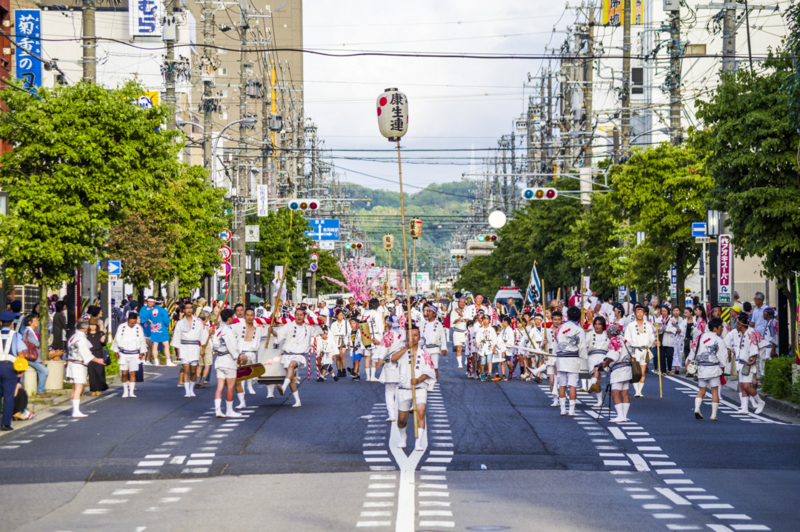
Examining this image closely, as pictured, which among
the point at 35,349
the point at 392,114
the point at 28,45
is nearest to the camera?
the point at 392,114

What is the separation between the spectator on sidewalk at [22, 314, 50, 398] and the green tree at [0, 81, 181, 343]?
13.4ft

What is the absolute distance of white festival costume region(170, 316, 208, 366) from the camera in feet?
69.8

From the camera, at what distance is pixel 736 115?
2134 cm

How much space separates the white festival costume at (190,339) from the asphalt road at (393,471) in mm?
2222

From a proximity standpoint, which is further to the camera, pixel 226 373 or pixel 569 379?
pixel 569 379

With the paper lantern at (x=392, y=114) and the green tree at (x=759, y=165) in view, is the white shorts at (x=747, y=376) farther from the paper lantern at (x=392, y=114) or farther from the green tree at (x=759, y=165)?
the paper lantern at (x=392, y=114)

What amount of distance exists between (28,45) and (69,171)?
2396cm

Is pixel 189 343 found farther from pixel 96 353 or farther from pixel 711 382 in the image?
pixel 711 382

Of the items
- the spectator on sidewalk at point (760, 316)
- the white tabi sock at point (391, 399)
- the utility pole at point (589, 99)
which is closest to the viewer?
the white tabi sock at point (391, 399)

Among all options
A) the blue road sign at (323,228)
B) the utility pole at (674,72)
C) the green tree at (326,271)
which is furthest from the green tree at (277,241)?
the utility pole at (674,72)

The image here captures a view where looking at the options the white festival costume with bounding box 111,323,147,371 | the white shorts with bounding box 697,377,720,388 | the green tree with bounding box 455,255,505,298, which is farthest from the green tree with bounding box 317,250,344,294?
the white shorts with bounding box 697,377,720,388

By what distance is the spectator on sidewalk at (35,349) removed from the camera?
17.9 meters

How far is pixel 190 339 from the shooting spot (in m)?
21.3

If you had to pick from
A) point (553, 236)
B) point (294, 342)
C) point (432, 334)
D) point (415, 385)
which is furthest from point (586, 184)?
point (415, 385)
